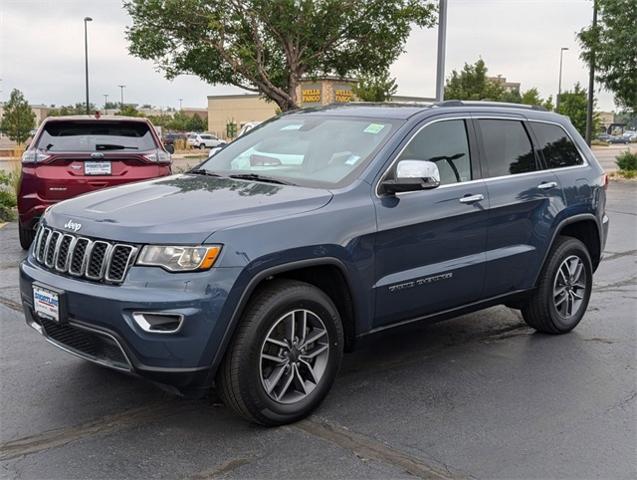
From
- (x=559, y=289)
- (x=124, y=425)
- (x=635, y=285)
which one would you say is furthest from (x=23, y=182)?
(x=635, y=285)

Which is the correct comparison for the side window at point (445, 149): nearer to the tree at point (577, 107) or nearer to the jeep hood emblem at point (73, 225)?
the jeep hood emblem at point (73, 225)

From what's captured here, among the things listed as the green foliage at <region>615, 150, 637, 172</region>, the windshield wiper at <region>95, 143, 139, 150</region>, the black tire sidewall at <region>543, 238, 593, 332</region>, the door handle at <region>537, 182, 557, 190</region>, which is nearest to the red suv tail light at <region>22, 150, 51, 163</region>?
the windshield wiper at <region>95, 143, 139, 150</region>

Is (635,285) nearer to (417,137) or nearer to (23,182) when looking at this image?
(417,137)

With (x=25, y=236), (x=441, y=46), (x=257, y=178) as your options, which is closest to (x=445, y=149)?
(x=257, y=178)

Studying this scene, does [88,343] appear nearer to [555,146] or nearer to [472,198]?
[472,198]

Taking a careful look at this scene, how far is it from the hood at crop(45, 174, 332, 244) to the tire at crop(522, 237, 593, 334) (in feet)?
7.64

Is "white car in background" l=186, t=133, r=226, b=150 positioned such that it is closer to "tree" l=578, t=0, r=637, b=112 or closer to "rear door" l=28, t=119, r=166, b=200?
"tree" l=578, t=0, r=637, b=112

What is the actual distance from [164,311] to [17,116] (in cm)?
5289

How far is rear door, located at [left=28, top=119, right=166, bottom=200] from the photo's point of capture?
840 centimetres

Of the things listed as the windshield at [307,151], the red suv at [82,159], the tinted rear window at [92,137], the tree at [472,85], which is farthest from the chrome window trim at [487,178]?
the tree at [472,85]

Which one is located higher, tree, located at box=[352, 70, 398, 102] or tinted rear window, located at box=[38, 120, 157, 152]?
tree, located at box=[352, 70, 398, 102]

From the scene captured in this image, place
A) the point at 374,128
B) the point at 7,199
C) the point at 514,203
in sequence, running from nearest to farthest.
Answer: the point at 374,128
the point at 514,203
the point at 7,199

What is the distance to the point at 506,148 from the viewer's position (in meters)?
5.59

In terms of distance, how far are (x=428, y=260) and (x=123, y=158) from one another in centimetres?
495
